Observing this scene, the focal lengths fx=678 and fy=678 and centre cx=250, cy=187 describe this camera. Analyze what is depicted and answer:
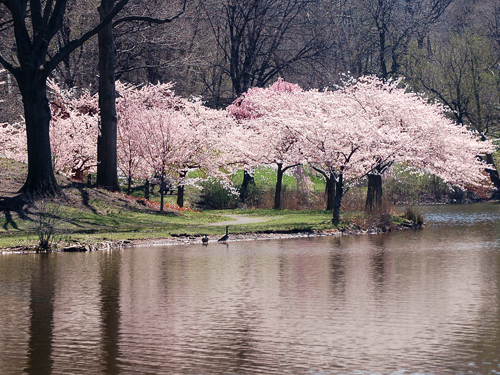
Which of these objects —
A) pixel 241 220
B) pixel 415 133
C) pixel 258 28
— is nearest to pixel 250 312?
pixel 241 220

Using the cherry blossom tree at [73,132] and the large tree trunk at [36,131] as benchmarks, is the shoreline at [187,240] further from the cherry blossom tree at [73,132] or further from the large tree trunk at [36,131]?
the cherry blossom tree at [73,132]

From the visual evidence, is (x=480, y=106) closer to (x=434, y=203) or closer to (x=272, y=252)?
(x=434, y=203)

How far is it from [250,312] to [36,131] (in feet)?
51.4

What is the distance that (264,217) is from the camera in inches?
1155

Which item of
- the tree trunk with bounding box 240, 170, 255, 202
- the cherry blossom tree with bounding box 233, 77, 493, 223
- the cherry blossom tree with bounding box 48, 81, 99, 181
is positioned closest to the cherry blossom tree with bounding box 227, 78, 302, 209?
the cherry blossom tree with bounding box 233, 77, 493, 223

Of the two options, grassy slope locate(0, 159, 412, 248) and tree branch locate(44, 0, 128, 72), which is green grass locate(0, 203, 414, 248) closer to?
grassy slope locate(0, 159, 412, 248)

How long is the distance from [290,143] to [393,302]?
900 inches

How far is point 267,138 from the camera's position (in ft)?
113

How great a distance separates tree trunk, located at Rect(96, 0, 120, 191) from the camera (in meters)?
28.5

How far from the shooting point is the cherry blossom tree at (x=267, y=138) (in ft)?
102

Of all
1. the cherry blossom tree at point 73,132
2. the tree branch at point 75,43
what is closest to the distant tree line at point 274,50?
the cherry blossom tree at point 73,132

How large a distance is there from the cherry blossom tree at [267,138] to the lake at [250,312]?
13.0 meters

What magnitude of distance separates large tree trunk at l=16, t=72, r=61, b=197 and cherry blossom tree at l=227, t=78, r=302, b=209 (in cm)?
1008

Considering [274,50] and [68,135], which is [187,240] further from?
[274,50]
